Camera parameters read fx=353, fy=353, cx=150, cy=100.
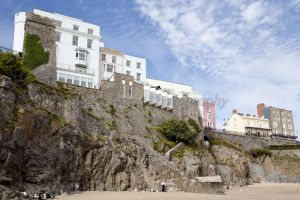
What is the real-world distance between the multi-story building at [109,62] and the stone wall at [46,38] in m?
12.3

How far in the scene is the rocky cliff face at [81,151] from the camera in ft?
94.7

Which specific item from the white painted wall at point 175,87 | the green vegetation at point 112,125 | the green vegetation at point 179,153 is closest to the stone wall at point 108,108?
the green vegetation at point 112,125

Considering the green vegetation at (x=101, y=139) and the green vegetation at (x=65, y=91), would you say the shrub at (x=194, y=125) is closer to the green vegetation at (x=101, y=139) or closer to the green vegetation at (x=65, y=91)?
the green vegetation at (x=101, y=139)

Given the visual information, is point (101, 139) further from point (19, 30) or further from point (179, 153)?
point (19, 30)

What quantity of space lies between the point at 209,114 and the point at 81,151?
53.3m

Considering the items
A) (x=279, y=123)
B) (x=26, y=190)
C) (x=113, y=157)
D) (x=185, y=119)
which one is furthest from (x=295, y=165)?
(x=26, y=190)

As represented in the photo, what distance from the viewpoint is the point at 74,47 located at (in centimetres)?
5328

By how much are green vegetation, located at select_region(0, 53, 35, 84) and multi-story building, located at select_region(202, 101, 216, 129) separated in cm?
5245

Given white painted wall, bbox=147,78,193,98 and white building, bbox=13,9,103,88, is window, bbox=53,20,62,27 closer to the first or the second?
white building, bbox=13,9,103,88

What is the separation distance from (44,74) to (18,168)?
53.6 ft

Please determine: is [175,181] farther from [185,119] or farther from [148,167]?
[185,119]

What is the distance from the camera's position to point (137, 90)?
5209 centimetres

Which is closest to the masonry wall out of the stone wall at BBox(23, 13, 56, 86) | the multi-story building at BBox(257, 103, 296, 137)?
the stone wall at BBox(23, 13, 56, 86)

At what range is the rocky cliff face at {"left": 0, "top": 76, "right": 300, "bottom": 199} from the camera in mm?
28859
